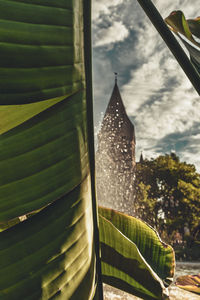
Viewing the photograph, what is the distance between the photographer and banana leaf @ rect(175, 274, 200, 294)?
3.13 feet

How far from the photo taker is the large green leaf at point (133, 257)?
0.70 metres

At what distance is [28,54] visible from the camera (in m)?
0.39

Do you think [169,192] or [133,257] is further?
[169,192]

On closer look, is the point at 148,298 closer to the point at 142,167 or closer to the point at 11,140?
the point at 11,140

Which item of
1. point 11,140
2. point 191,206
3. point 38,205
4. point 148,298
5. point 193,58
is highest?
point 193,58

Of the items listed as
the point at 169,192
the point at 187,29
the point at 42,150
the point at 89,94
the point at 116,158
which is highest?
the point at 187,29

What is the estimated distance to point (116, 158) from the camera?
40.6 ft

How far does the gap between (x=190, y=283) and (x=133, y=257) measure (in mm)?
491

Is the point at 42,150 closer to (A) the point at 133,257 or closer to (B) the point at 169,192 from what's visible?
(A) the point at 133,257

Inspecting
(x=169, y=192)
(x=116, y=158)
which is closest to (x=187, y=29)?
(x=116, y=158)

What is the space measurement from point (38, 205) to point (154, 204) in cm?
1706

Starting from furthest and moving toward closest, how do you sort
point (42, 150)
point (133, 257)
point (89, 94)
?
point (133, 257), point (89, 94), point (42, 150)

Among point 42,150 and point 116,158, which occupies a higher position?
point 116,158

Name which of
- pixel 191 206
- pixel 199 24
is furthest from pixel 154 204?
pixel 199 24
